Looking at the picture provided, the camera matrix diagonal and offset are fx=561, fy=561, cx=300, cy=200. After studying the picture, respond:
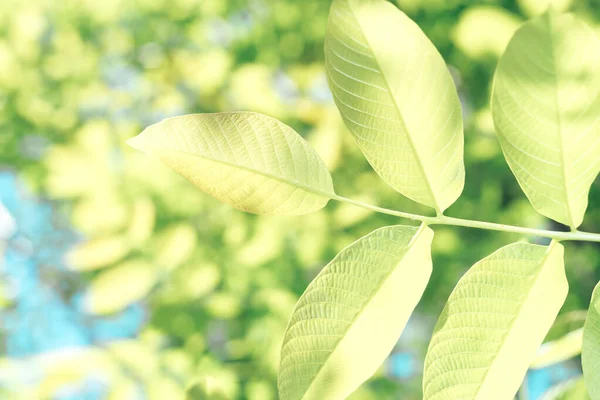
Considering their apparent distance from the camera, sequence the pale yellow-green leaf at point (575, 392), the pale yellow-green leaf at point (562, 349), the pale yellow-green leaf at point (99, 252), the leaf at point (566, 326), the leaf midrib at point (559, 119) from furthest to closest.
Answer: the pale yellow-green leaf at point (99, 252) → the leaf at point (566, 326) → the pale yellow-green leaf at point (562, 349) → the pale yellow-green leaf at point (575, 392) → the leaf midrib at point (559, 119)

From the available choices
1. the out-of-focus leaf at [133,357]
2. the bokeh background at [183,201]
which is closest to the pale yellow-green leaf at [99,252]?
the bokeh background at [183,201]

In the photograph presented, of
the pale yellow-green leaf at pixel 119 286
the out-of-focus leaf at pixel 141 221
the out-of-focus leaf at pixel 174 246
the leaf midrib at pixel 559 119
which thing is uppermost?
the leaf midrib at pixel 559 119

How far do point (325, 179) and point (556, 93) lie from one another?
11cm

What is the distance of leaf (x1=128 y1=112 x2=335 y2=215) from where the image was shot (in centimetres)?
25

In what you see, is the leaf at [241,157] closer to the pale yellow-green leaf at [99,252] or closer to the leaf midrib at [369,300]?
the leaf midrib at [369,300]

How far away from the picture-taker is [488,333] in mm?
261

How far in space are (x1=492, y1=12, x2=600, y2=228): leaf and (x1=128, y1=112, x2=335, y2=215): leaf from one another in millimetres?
92

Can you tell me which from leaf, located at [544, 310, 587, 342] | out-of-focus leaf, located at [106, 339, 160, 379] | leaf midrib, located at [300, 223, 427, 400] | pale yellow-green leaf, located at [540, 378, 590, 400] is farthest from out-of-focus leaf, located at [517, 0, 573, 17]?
out-of-focus leaf, located at [106, 339, 160, 379]

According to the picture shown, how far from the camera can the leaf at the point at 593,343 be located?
26 centimetres

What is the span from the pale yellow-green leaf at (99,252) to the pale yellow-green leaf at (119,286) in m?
0.02

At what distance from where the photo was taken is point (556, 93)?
0.24 metres

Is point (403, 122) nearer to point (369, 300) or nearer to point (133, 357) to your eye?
point (369, 300)

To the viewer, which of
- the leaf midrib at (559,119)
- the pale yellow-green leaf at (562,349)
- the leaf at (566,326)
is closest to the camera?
the leaf midrib at (559,119)

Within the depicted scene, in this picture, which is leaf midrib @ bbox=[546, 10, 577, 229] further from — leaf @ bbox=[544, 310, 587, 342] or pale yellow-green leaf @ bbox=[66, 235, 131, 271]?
pale yellow-green leaf @ bbox=[66, 235, 131, 271]
